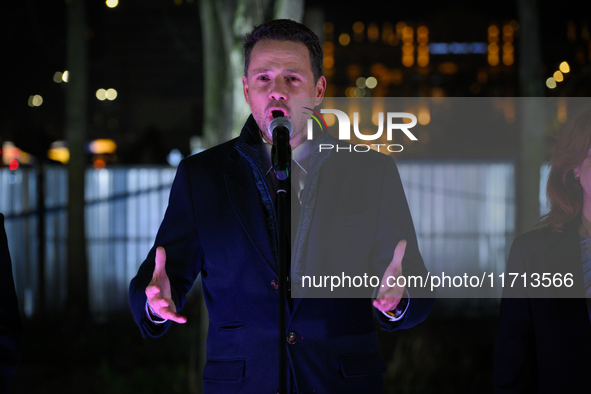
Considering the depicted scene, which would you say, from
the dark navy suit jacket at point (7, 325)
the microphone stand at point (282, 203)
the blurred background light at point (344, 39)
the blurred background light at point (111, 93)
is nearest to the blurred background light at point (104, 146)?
the blurred background light at point (111, 93)

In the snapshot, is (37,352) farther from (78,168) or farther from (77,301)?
(78,168)

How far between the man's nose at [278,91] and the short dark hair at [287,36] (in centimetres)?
21

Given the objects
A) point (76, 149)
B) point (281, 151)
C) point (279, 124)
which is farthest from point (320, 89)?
point (76, 149)

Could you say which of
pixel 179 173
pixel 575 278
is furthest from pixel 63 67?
pixel 575 278

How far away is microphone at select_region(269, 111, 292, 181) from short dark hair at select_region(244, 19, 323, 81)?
74cm

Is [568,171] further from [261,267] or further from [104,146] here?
[104,146]

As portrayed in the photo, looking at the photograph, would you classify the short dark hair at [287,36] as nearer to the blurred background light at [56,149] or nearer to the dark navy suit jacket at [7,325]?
the dark navy suit jacket at [7,325]

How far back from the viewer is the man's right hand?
2.08 metres

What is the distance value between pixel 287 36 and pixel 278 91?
11.4 inches

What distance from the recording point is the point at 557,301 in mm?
2350

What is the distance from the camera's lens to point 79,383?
6.03m

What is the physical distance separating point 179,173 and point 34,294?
727 cm

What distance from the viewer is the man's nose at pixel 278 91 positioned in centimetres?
247

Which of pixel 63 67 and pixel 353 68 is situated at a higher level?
pixel 353 68
